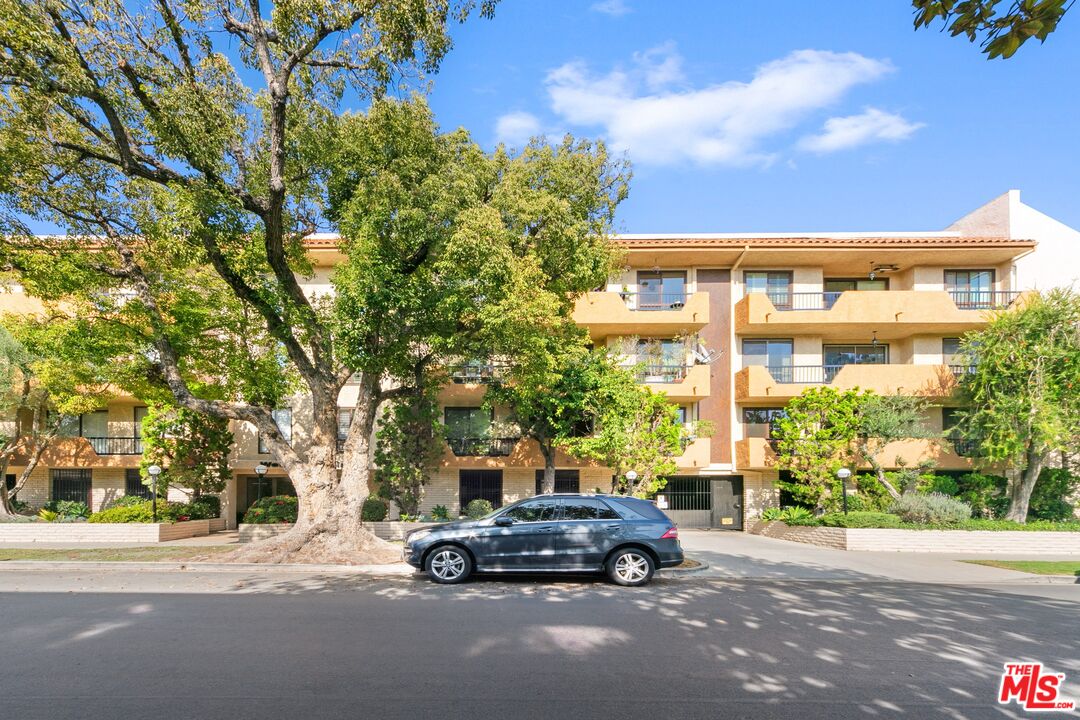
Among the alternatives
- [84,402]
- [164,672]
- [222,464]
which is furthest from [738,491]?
[84,402]

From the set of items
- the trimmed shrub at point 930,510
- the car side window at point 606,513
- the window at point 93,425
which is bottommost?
the trimmed shrub at point 930,510

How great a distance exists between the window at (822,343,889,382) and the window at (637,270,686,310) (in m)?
6.07

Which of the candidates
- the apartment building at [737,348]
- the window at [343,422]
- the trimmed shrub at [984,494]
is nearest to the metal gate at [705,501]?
the apartment building at [737,348]

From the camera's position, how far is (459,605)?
28.1 feet

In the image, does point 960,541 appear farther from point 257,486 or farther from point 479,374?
point 257,486

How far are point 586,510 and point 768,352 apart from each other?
1524cm

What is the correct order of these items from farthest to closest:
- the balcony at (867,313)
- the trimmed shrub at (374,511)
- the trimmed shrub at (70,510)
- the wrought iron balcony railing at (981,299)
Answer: the wrought iron balcony railing at (981,299), the balcony at (867,313), the trimmed shrub at (70,510), the trimmed shrub at (374,511)

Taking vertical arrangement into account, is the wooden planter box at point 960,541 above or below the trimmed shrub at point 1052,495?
below

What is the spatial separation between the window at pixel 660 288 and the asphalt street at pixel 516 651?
46.3ft

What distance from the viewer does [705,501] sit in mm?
23453

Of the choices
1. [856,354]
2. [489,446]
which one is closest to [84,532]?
[489,446]

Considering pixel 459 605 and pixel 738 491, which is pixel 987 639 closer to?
pixel 459 605

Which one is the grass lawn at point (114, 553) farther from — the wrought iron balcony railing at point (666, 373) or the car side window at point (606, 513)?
the wrought iron balcony railing at point (666, 373)

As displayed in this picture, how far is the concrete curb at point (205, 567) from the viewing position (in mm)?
12086
